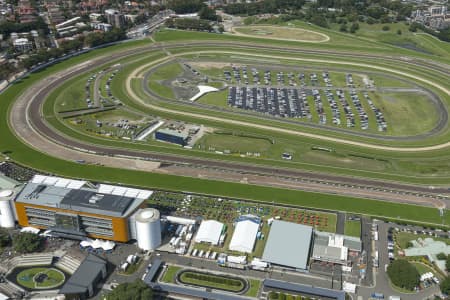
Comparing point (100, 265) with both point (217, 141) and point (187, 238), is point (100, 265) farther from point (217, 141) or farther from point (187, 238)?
point (217, 141)

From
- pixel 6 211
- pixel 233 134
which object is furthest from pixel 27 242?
pixel 233 134

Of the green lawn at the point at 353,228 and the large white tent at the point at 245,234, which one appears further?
the green lawn at the point at 353,228

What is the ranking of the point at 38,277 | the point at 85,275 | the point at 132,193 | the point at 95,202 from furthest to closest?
the point at 132,193 → the point at 95,202 → the point at 38,277 → the point at 85,275

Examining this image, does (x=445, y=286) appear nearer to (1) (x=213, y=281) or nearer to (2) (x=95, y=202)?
(1) (x=213, y=281)

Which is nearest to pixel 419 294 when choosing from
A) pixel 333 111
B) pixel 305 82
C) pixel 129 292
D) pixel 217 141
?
pixel 129 292

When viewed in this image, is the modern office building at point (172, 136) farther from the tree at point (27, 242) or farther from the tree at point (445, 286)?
the tree at point (445, 286)

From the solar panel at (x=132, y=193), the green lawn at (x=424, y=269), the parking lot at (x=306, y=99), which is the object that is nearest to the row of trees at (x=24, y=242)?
the solar panel at (x=132, y=193)
